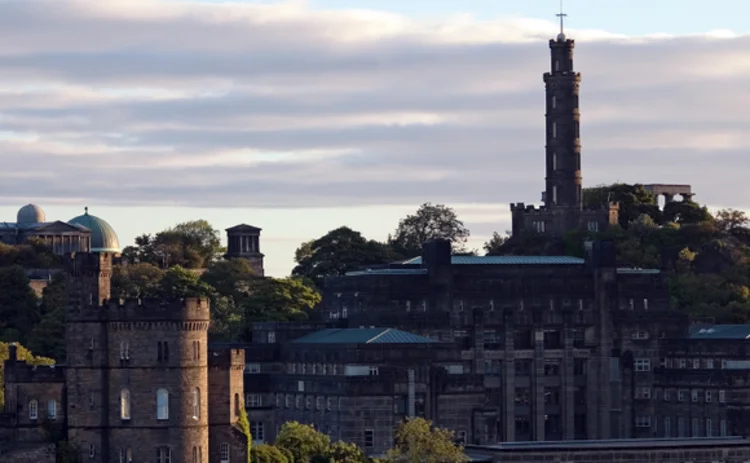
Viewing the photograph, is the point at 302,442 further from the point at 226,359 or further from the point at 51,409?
the point at 51,409

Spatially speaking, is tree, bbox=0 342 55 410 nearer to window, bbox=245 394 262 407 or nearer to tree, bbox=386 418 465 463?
window, bbox=245 394 262 407

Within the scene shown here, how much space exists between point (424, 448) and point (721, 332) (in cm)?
4327

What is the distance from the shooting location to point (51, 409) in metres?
149

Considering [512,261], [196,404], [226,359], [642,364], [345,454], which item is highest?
[512,261]

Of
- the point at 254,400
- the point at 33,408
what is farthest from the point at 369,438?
the point at 33,408

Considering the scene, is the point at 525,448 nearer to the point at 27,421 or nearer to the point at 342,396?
the point at 342,396

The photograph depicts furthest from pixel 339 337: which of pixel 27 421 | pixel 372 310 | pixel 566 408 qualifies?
pixel 27 421

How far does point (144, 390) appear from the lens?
145875 mm

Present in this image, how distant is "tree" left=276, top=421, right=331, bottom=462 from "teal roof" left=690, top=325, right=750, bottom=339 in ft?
132

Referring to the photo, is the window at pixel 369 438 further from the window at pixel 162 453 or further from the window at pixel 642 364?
the window at pixel 642 364

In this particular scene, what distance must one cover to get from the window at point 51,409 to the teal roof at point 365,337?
27761 mm

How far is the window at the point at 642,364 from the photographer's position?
188 m

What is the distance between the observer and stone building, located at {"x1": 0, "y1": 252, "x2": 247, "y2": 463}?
14550 centimetres

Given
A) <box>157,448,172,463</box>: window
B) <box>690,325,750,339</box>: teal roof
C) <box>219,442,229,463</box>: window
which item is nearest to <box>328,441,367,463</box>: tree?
<box>219,442,229,463</box>: window
